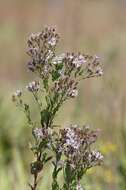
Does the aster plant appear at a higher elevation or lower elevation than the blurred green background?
lower

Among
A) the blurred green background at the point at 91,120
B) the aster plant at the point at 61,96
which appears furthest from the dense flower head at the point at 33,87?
the blurred green background at the point at 91,120

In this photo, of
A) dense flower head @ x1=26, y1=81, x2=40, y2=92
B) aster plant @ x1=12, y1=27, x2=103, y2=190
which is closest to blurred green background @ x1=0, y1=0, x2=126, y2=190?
aster plant @ x1=12, y1=27, x2=103, y2=190

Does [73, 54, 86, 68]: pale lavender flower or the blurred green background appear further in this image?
the blurred green background

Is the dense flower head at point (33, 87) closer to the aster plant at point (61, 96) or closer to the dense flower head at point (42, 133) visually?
the aster plant at point (61, 96)

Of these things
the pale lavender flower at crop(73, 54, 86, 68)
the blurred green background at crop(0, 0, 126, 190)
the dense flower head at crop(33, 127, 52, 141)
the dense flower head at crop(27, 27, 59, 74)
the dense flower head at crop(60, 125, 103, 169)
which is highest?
the blurred green background at crop(0, 0, 126, 190)

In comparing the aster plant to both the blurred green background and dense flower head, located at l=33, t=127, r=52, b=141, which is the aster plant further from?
the blurred green background

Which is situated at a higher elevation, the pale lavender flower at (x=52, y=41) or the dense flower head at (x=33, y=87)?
the pale lavender flower at (x=52, y=41)

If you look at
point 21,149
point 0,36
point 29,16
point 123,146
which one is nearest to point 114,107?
point 123,146

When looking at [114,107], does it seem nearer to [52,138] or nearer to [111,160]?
[111,160]

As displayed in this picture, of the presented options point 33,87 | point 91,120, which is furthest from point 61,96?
point 91,120
